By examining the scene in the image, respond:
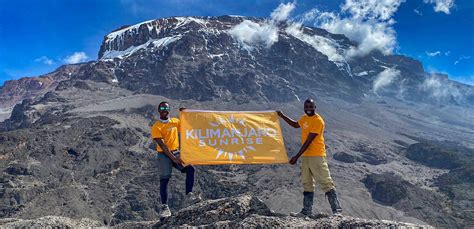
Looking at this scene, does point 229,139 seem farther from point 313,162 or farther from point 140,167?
point 140,167

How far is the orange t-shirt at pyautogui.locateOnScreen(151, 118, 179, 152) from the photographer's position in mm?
8039

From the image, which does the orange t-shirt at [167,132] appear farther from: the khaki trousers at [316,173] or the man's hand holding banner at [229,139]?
the khaki trousers at [316,173]

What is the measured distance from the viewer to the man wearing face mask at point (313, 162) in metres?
7.67

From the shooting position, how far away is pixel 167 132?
812 centimetres

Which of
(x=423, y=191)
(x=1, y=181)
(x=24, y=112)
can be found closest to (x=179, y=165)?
(x=1, y=181)

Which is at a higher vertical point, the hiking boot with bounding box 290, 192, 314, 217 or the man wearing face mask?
the man wearing face mask

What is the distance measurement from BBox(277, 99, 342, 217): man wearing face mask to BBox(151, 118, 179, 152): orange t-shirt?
2.31 metres

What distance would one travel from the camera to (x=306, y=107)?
25.7 feet

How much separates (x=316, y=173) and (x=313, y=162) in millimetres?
199

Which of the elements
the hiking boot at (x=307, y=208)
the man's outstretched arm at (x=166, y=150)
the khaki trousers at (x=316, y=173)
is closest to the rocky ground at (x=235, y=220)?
the hiking boot at (x=307, y=208)

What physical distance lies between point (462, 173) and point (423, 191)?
21460mm

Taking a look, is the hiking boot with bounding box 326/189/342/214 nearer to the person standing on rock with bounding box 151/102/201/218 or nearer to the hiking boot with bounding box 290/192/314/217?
the hiking boot with bounding box 290/192/314/217

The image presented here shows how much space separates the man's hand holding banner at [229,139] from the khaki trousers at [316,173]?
33.7 inches

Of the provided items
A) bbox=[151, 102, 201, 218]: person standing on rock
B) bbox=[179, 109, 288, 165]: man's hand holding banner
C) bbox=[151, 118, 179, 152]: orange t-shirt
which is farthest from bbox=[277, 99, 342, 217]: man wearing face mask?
bbox=[151, 118, 179, 152]: orange t-shirt
